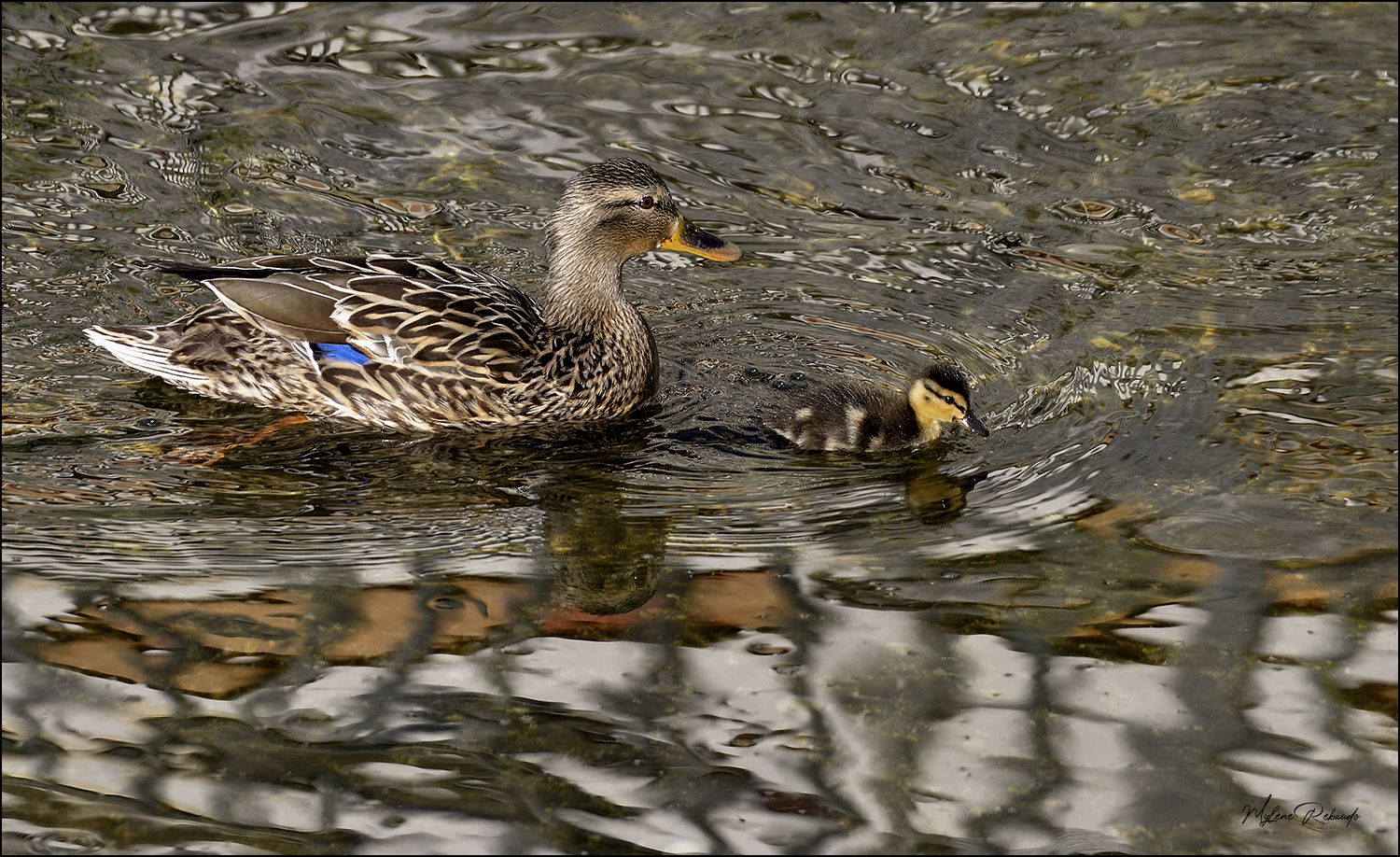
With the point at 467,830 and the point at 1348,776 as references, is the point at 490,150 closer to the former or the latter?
the point at 467,830

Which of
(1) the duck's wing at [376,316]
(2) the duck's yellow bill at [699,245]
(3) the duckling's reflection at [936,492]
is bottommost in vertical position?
(3) the duckling's reflection at [936,492]

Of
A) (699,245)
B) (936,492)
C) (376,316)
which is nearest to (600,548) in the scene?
(936,492)

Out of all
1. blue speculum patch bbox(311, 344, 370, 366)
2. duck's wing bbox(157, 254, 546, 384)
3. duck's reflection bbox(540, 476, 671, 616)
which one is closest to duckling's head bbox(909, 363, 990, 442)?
duck's reflection bbox(540, 476, 671, 616)

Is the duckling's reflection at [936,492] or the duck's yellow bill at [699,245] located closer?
the duckling's reflection at [936,492]

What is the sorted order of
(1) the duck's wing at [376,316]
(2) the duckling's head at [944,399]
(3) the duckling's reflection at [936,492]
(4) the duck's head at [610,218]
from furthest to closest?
1. (4) the duck's head at [610,218]
2. (1) the duck's wing at [376,316]
3. (2) the duckling's head at [944,399]
4. (3) the duckling's reflection at [936,492]

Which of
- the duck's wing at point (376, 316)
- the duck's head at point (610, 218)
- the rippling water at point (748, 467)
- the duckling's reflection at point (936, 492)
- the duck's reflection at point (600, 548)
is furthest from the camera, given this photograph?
the duck's head at point (610, 218)

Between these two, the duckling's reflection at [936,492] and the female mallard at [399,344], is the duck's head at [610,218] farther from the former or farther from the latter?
the duckling's reflection at [936,492]

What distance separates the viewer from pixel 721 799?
11.8ft

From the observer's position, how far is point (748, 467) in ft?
17.7

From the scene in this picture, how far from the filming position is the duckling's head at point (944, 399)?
5.38m

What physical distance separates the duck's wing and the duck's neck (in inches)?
14.0

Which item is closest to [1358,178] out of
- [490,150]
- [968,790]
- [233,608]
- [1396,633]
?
[1396,633]

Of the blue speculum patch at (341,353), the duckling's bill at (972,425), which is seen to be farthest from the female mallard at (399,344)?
the duckling's bill at (972,425)

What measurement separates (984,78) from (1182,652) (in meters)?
5.14
